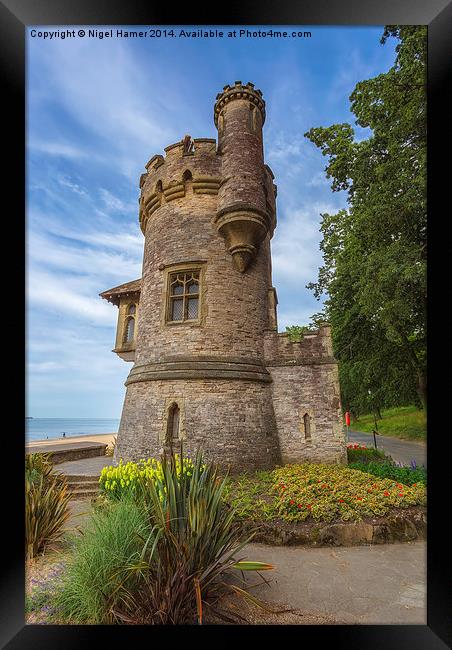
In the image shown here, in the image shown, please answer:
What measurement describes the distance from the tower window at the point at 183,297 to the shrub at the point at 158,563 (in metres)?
5.59

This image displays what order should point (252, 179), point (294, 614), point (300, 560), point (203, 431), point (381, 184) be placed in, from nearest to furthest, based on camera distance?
point (294, 614), point (300, 560), point (381, 184), point (203, 431), point (252, 179)

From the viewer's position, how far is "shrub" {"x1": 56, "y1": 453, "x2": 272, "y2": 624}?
2.60 metres

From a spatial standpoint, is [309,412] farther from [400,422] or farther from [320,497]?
[400,422]

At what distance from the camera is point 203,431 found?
24.5 ft

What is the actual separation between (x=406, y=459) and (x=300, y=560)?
5.83 m

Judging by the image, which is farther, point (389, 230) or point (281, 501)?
point (389, 230)

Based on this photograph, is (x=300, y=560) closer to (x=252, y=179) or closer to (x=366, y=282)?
(x=366, y=282)

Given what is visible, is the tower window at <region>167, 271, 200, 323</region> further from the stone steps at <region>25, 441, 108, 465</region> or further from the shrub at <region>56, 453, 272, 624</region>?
Result: the shrub at <region>56, 453, 272, 624</region>

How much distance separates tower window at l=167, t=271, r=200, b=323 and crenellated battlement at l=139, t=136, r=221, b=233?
2420mm

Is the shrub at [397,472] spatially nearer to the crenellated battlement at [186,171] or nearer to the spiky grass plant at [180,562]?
the spiky grass plant at [180,562]

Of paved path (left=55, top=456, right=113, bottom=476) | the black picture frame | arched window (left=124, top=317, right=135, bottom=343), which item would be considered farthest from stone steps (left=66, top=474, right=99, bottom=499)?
the black picture frame
